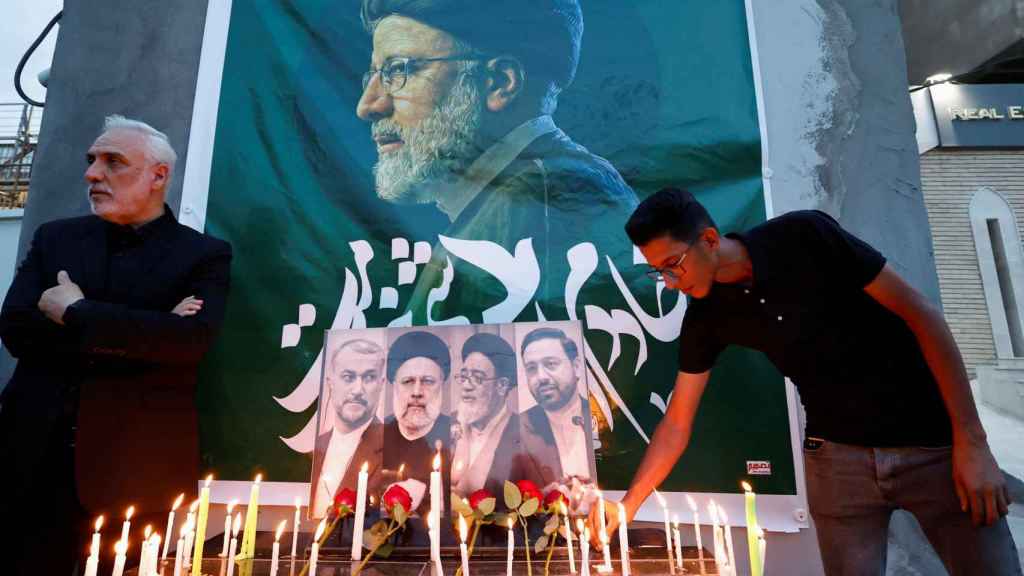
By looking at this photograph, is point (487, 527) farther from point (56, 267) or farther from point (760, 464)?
point (56, 267)

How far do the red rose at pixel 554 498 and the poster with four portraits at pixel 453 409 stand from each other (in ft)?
0.24

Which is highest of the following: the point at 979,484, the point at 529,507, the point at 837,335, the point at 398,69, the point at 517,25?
the point at 517,25

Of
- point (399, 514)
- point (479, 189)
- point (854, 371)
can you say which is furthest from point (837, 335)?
point (479, 189)

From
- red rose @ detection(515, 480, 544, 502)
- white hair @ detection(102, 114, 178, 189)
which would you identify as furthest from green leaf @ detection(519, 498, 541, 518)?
white hair @ detection(102, 114, 178, 189)

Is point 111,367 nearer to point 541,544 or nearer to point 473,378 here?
point 473,378

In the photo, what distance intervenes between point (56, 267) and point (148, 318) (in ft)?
1.64

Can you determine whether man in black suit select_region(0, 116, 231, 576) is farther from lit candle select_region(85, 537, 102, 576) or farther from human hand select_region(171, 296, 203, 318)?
lit candle select_region(85, 537, 102, 576)

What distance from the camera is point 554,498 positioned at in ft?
5.09

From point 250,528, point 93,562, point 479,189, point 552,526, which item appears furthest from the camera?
point 479,189

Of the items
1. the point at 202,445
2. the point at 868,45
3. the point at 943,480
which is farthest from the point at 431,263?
the point at 868,45

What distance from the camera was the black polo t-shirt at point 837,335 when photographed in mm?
1336

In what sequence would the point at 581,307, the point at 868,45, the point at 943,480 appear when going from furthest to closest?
1. the point at 868,45
2. the point at 581,307
3. the point at 943,480

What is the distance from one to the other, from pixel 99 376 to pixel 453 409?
1.14 meters

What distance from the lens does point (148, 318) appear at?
149cm
